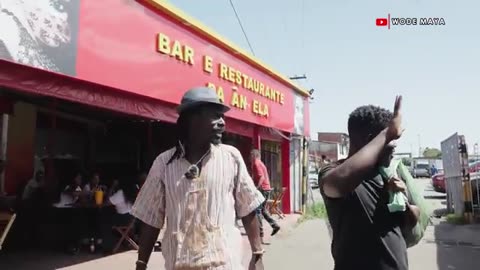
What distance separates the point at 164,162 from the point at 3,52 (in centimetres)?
287

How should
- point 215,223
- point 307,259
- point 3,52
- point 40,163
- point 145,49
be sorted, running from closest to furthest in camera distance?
point 215,223
point 3,52
point 145,49
point 307,259
point 40,163

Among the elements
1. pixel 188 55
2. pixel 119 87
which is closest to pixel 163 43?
pixel 188 55

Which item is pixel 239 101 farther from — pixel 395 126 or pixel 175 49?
pixel 395 126

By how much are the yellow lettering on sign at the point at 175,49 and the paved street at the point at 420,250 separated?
3.49 metres

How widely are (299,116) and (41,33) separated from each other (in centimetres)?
1077

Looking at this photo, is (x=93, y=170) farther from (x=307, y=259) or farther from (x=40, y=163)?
(x=307, y=259)

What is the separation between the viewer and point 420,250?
28.5 feet

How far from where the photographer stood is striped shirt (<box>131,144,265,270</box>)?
8.35 ft

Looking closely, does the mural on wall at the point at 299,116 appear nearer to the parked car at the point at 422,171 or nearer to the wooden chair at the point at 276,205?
the wooden chair at the point at 276,205

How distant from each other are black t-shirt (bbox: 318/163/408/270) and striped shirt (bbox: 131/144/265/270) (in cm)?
62

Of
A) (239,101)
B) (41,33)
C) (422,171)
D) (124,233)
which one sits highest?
(422,171)

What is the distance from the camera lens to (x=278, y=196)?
44.1 feet

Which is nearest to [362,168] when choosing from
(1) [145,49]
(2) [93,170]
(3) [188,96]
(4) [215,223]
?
(4) [215,223]

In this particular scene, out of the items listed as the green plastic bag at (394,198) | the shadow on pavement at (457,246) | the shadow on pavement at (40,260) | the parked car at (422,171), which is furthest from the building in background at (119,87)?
the parked car at (422,171)
